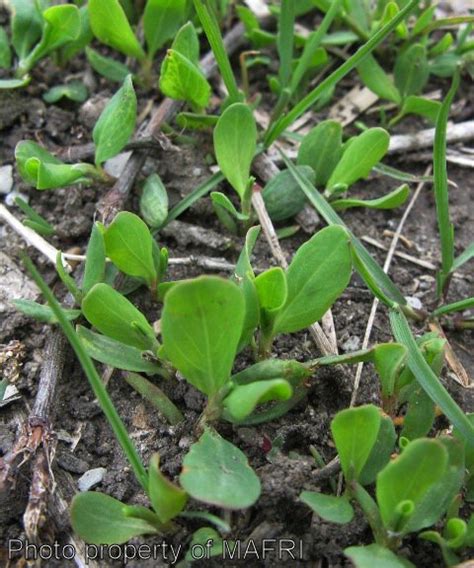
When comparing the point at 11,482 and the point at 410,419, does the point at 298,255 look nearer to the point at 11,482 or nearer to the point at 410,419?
the point at 410,419

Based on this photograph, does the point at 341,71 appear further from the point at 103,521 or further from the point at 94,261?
the point at 103,521

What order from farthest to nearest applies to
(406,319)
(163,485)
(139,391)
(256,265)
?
(256,265) → (406,319) → (139,391) → (163,485)

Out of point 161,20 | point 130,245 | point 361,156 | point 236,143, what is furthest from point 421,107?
point 130,245

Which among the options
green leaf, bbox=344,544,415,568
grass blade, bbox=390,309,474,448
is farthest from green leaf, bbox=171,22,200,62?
green leaf, bbox=344,544,415,568

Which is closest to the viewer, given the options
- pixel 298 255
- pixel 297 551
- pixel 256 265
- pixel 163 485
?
pixel 163 485

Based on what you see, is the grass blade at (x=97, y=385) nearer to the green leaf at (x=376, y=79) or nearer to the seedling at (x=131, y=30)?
the seedling at (x=131, y=30)

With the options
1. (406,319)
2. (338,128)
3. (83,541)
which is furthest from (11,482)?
(338,128)
